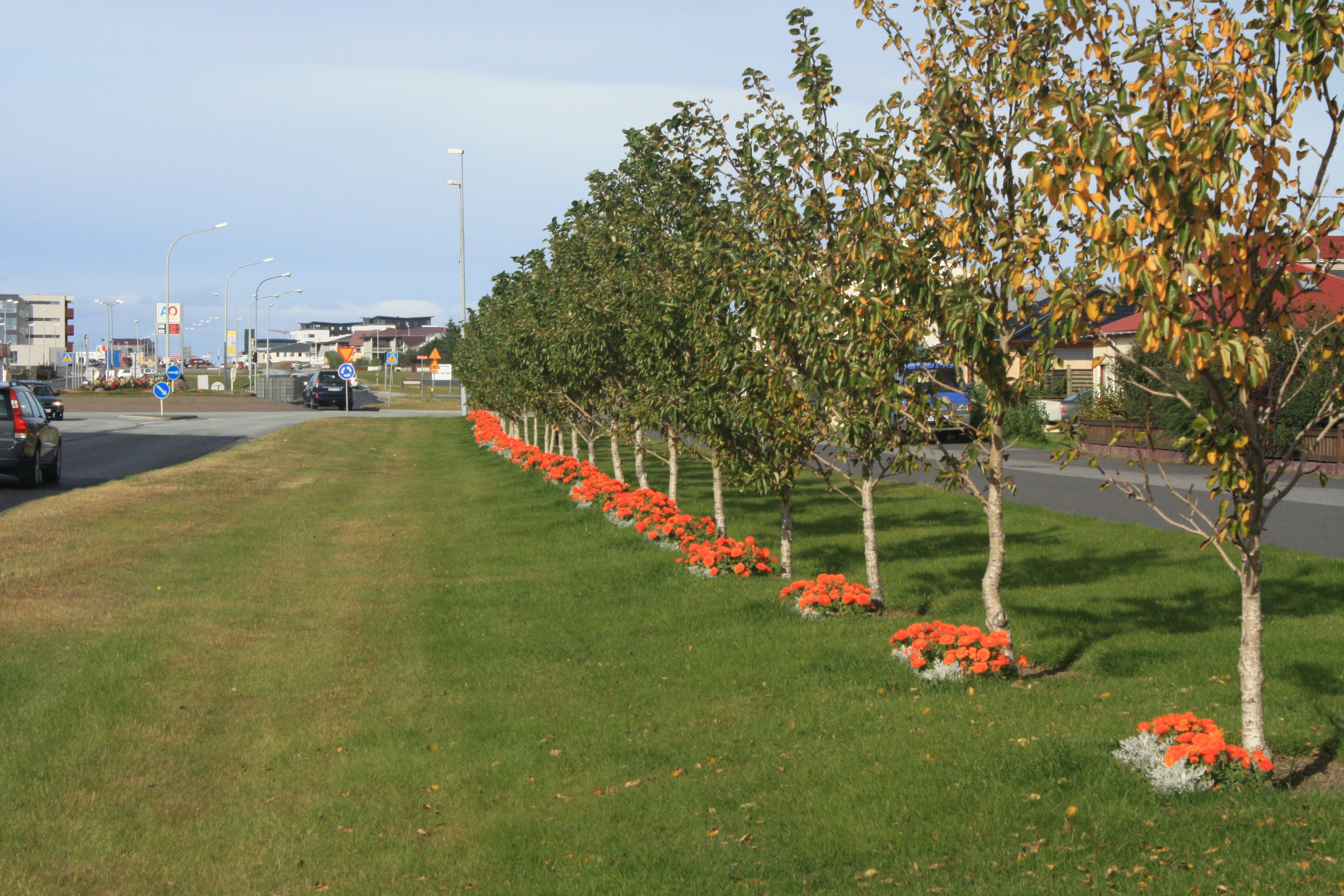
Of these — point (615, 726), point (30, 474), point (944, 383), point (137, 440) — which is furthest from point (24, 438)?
point (944, 383)

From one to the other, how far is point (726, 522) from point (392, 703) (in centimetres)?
914

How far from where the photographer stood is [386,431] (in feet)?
141

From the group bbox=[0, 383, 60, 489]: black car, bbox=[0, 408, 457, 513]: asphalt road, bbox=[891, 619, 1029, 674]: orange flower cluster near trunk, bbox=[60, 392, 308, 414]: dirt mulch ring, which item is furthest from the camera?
bbox=[60, 392, 308, 414]: dirt mulch ring

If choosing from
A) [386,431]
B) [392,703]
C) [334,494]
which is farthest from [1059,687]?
[386,431]

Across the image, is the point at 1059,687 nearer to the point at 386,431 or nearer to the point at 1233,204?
the point at 1233,204

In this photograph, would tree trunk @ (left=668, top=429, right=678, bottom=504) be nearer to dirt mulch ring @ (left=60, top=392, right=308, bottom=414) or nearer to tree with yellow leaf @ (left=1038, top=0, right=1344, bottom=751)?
tree with yellow leaf @ (left=1038, top=0, right=1344, bottom=751)

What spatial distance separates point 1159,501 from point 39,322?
19361 centimetres

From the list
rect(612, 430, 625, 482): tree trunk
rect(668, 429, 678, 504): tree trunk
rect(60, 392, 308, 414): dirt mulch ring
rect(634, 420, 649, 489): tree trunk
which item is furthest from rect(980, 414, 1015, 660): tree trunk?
rect(60, 392, 308, 414): dirt mulch ring

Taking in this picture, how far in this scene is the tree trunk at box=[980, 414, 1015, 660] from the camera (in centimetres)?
768

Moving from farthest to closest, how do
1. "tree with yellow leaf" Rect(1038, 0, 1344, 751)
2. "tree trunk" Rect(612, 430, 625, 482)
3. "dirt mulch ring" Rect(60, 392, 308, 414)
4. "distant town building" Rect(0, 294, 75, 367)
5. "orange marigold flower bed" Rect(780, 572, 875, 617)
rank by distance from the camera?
1. "distant town building" Rect(0, 294, 75, 367)
2. "dirt mulch ring" Rect(60, 392, 308, 414)
3. "tree trunk" Rect(612, 430, 625, 482)
4. "orange marigold flower bed" Rect(780, 572, 875, 617)
5. "tree with yellow leaf" Rect(1038, 0, 1344, 751)

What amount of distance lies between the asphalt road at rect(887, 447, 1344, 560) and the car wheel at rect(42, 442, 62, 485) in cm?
1571

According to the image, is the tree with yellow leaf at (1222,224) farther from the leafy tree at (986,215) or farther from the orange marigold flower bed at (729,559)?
the orange marigold flower bed at (729,559)

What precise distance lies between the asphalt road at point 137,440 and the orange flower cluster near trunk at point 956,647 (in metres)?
13.7

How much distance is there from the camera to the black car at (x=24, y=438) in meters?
19.1
